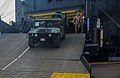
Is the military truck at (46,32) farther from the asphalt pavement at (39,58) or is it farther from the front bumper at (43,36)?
the asphalt pavement at (39,58)

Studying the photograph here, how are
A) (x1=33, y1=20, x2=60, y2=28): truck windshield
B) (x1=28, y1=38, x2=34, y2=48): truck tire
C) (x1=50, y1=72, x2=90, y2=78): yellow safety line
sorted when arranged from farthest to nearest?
(x1=33, y1=20, x2=60, y2=28): truck windshield → (x1=28, y1=38, x2=34, y2=48): truck tire → (x1=50, y1=72, x2=90, y2=78): yellow safety line

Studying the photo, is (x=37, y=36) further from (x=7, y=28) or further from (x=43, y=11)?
(x=43, y=11)

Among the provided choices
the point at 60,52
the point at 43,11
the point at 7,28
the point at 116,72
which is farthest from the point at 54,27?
the point at 43,11

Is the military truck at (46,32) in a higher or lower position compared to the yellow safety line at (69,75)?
higher

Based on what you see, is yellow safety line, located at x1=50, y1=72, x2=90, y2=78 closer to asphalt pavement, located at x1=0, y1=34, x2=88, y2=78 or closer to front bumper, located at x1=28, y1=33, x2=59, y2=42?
asphalt pavement, located at x1=0, y1=34, x2=88, y2=78

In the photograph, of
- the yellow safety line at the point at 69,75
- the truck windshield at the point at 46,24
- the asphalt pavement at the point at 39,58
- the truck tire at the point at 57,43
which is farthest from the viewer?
the truck windshield at the point at 46,24

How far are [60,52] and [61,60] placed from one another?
61.8 inches

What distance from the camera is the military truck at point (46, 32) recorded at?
54.6ft

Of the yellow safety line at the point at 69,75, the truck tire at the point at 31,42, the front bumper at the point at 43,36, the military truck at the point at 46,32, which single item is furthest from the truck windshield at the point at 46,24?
the yellow safety line at the point at 69,75

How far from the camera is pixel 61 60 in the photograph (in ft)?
46.2

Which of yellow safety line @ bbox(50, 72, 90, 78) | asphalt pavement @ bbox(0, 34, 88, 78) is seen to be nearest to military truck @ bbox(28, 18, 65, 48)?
asphalt pavement @ bbox(0, 34, 88, 78)

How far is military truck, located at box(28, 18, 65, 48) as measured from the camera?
16.7 meters

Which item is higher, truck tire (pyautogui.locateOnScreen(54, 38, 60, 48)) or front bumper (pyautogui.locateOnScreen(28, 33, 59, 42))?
front bumper (pyautogui.locateOnScreen(28, 33, 59, 42))

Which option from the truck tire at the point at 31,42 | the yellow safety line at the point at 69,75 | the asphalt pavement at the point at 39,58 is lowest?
the asphalt pavement at the point at 39,58
